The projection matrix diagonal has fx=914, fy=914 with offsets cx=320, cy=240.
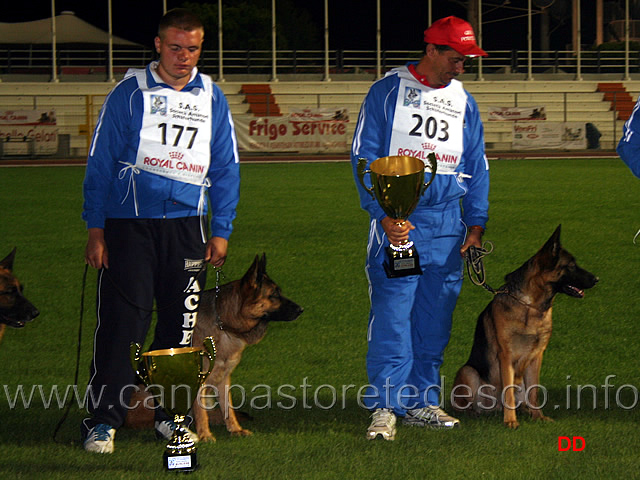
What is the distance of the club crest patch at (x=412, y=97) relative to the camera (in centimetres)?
436

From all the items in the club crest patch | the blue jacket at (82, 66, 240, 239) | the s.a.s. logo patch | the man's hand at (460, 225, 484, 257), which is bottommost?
the man's hand at (460, 225, 484, 257)

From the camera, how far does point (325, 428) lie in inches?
178

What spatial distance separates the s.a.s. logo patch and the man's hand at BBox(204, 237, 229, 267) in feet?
2.06

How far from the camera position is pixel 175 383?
3748mm

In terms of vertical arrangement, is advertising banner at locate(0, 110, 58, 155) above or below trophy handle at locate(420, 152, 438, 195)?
above

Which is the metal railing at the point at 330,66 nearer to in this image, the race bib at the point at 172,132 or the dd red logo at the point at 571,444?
the race bib at the point at 172,132

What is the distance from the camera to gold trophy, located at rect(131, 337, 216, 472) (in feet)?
12.2

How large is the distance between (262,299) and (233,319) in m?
0.17

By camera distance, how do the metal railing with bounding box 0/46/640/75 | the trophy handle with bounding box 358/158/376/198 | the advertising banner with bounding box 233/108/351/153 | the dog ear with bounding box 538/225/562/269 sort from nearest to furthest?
1. the trophy handle with bounding box 358/158/376/198
2. the dog ear with bounding box 538/225/562/269
3. the advertising banner with bounding box 233/108/351/153
4. the metal railing with bounding box 0/46/640/75

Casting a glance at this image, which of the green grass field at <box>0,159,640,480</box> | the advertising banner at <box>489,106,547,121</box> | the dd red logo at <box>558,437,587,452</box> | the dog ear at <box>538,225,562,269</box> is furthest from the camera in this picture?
the advertising banner at <box>489,106,547,121</box>

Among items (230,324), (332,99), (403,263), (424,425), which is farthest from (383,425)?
(332,99)

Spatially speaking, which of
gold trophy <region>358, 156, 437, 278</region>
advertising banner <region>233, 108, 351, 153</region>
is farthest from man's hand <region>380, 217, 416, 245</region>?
advertising banner <region>233, 108, 351, 153</region>

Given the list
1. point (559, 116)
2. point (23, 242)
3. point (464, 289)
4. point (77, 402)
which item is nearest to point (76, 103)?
point (559, 116)

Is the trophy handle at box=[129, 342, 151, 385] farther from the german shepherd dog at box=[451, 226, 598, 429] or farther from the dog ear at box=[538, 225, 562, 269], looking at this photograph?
the dog ear at box=[538, 225, 562, 269]
